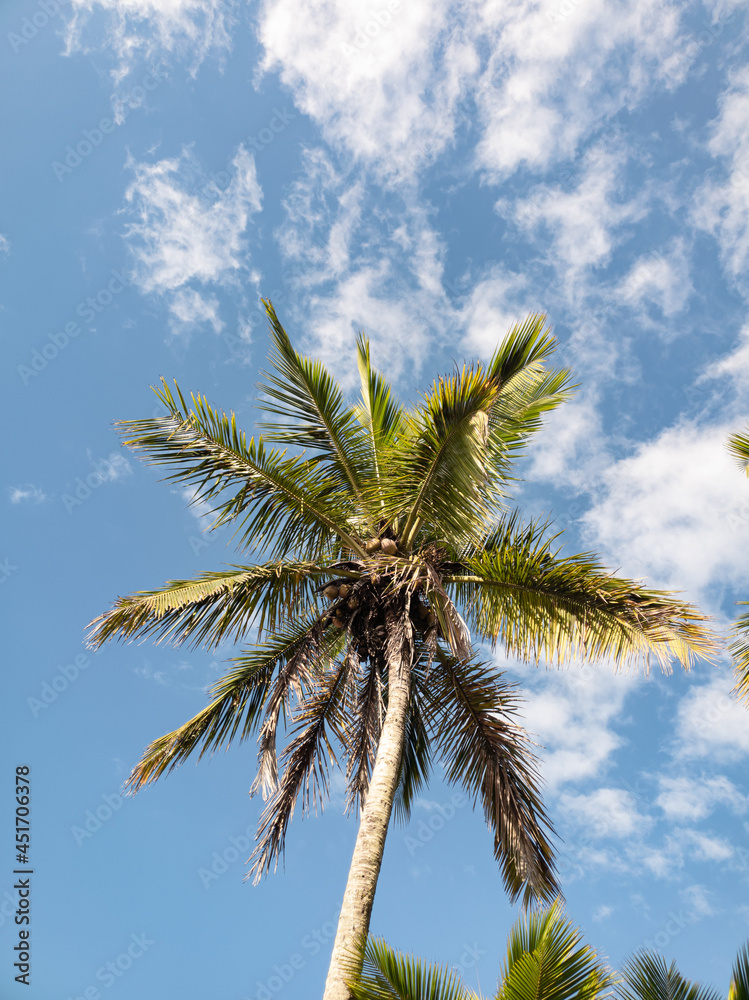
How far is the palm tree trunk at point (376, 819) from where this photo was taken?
225 inches

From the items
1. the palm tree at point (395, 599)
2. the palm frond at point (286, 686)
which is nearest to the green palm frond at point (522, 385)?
the palm tree at point (395, 599)

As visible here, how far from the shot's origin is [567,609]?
7.71 meters

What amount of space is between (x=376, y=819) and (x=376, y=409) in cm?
555

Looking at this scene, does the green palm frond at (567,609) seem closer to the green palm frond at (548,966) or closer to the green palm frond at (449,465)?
the green palm frond at (449,465)

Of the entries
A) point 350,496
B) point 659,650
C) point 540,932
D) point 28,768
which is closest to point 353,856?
point 540,932

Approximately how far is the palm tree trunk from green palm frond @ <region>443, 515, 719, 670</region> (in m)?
1.11

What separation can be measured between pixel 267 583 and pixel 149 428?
7.92 ft

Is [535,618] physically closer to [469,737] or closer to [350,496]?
[469,737]

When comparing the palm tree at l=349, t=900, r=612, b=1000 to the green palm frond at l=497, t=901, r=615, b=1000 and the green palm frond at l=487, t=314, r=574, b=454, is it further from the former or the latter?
the green palm frond at l=487, t=314, r=574, b=454

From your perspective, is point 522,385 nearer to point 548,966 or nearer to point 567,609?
point 567,609

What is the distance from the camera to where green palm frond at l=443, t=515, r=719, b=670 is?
7.25m

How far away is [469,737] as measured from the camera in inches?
324

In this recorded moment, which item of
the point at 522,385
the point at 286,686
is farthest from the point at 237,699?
the point at 522,385

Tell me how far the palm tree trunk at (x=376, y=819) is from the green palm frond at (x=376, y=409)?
2.81 meters
